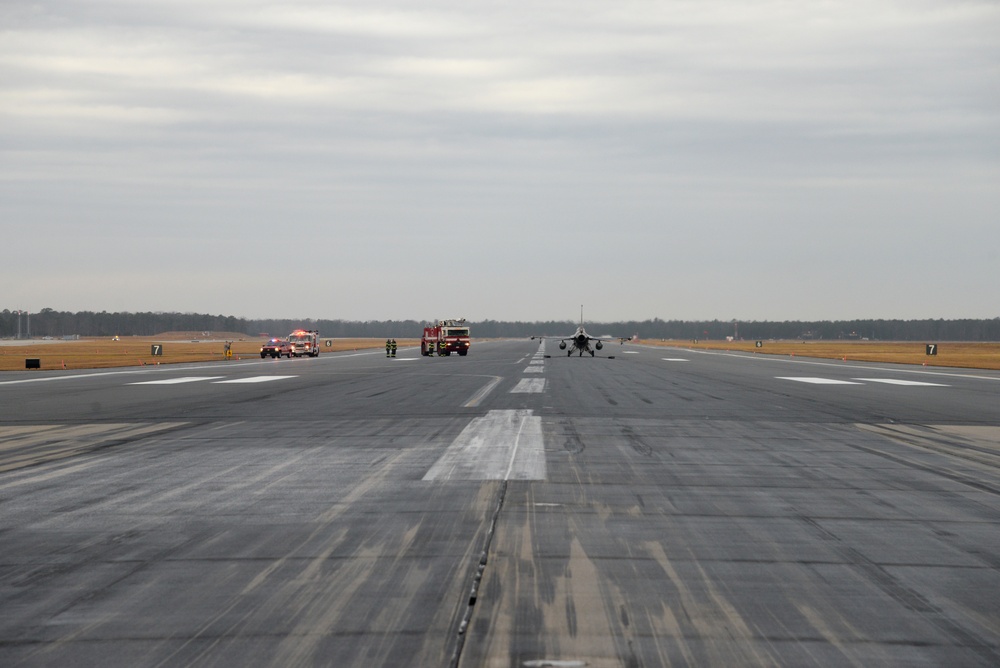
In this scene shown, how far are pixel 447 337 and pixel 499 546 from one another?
192 feet

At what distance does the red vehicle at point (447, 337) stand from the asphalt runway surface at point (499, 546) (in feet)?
156

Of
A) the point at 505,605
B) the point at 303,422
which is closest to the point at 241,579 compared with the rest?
the point at 505,605

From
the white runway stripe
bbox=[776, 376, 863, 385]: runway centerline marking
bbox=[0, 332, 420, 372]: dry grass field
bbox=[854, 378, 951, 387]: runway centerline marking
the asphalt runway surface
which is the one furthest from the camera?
bbox=[0, 332, 420, 372]: dry grass field

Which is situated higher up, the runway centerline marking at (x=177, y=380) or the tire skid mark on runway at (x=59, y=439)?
the tire skid mark on runway at (x=59, y=439)

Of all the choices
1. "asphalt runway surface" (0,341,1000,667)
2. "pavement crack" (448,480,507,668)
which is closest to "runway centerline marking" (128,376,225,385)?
"asphalt runway surface" (0,341,1000,667)

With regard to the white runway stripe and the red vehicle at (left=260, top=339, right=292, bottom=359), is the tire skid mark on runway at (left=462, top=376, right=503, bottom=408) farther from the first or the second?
the red vehicle at (left=260, top=339, right=292, bottom=359)

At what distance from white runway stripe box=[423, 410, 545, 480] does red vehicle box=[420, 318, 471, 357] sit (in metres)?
46.2

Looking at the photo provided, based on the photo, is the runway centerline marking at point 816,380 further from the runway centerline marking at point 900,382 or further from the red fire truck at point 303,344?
the red fire truck at point 303,344

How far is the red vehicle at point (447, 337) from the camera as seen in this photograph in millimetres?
65375

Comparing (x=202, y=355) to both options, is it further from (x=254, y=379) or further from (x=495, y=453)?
(x=495, y=453)

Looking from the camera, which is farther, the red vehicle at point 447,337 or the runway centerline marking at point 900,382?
the red vehicle at point 447,337

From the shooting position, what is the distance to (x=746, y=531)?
26.8 feet

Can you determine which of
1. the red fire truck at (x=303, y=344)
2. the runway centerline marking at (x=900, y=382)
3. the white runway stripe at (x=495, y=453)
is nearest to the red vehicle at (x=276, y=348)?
the red fire truck at (x=303, y=344)

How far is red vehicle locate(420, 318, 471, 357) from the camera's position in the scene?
6538 cm
